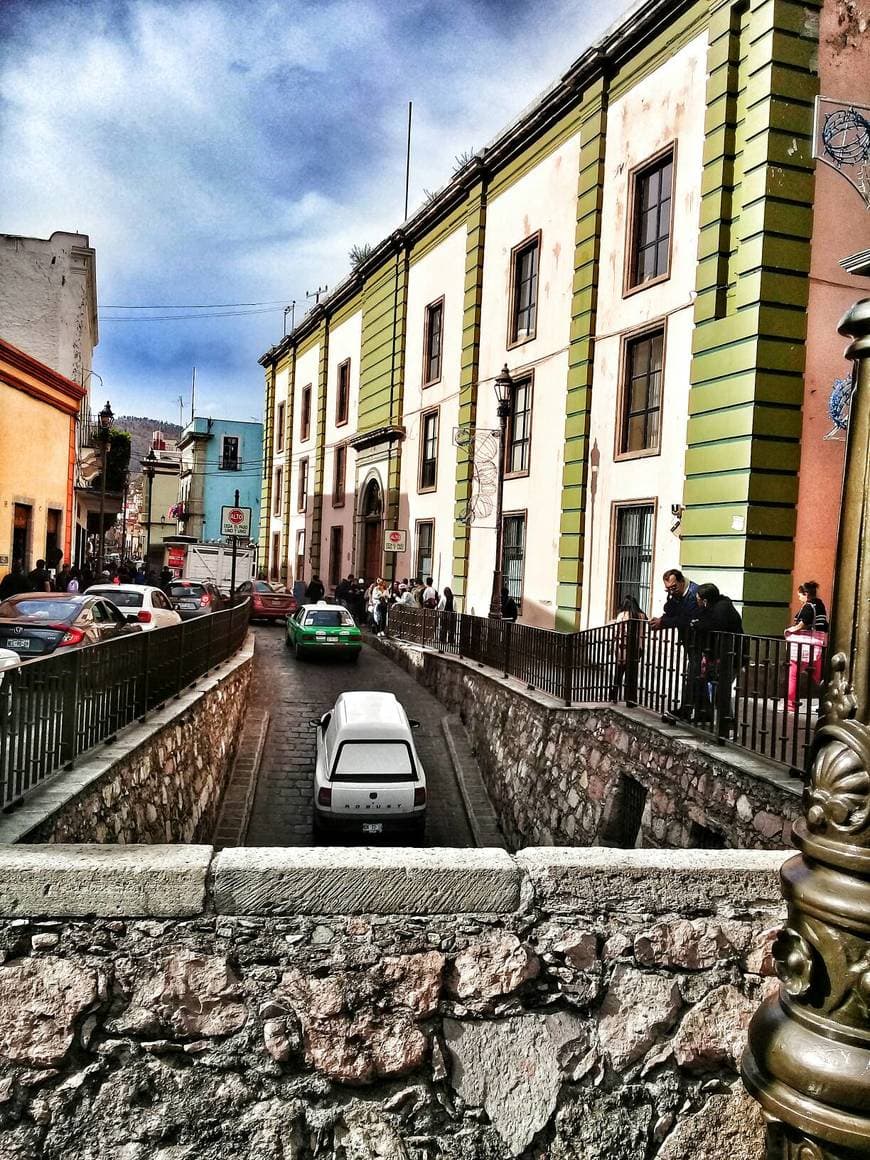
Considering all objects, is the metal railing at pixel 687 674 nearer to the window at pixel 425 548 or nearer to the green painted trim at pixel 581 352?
the green painted trim at pixel 581 352

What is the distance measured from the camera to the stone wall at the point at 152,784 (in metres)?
5.01

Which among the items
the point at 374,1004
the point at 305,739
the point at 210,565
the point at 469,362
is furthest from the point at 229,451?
the point at 374,1004

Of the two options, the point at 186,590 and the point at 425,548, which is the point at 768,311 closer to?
the point at 425,548

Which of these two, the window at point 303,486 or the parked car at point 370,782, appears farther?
the window at point 303,486

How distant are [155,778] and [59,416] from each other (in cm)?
1837

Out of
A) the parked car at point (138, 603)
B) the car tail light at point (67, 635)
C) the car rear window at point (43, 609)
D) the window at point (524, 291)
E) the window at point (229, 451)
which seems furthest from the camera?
the window at point (229, 451)

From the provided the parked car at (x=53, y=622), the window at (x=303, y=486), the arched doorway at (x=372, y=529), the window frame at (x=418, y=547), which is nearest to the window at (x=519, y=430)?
the window frame at (x=418, y=547)

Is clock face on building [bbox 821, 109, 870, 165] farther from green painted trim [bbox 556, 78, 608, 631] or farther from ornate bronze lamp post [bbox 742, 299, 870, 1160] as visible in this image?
ornate bronze lamp post [bbox 742, 299, 870, 1160]

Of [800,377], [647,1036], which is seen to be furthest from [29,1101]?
[800,377]

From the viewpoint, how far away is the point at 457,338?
77.4ft

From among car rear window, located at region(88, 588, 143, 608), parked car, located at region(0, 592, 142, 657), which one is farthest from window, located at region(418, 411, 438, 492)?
parked car, located at region(0, 592, 142, 657)

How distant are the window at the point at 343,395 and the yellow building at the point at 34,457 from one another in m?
11.6

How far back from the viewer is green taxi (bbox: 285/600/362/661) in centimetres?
2134

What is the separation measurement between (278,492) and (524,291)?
25.9 metres
